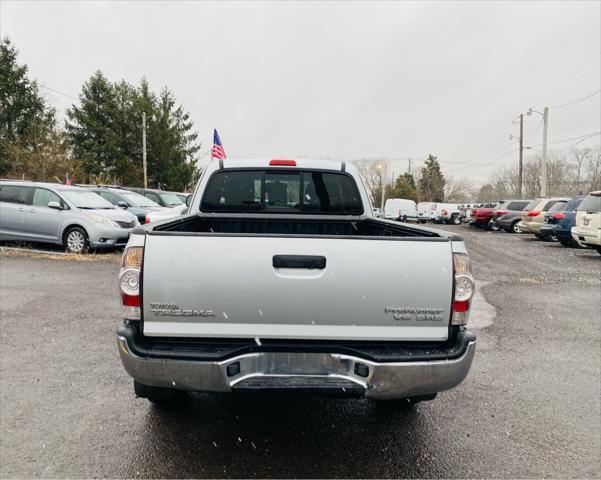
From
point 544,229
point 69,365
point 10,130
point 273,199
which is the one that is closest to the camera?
point 69,365

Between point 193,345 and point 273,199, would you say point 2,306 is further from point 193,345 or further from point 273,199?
point 193,345

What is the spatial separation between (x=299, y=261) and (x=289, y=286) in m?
0.14

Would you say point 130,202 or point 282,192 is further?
point 130,202

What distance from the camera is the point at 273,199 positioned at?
4.73 metres

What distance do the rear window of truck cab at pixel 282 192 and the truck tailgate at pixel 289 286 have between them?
2.15 m

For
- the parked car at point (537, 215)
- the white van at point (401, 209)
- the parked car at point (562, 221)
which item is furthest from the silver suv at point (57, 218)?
the white van at point (401, 209)

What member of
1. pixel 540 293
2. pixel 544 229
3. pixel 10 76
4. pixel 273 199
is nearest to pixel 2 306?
pixel 273 199

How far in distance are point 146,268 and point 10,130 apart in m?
43.0

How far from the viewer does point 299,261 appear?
2492 mm

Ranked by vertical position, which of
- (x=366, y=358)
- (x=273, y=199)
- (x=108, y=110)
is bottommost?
(x=366, y=358)

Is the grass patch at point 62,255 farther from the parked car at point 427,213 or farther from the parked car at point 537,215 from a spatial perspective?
the parked car at point 427,213

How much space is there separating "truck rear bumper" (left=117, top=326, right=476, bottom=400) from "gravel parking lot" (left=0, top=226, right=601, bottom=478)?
614mm

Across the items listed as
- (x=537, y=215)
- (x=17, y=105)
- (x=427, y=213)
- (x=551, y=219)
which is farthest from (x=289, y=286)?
(x=17, y=105)

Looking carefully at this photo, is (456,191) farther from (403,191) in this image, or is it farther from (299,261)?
(299,261)
